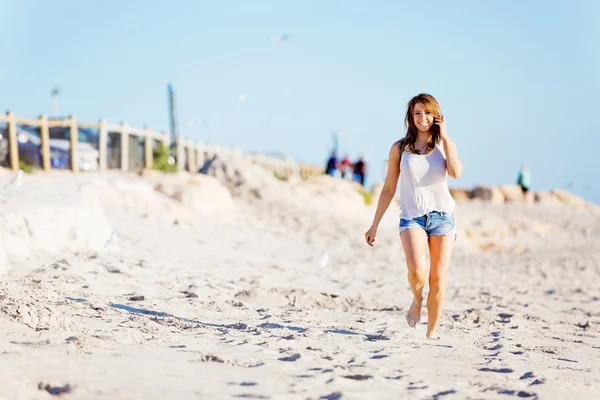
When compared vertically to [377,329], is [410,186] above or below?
above

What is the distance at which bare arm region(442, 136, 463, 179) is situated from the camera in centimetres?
473

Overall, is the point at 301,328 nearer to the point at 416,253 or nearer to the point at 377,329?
the point at 377,329

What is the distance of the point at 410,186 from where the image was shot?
191 inches

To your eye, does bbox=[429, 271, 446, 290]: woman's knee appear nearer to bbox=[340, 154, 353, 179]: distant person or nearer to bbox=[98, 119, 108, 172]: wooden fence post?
bbox=[98, 119, 108, 172]: wooden fence post

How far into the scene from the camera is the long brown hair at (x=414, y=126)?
478cm

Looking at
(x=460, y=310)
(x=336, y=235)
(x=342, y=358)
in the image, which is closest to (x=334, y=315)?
(x=460, y=310)

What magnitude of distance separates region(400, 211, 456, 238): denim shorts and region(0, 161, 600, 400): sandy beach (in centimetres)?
74

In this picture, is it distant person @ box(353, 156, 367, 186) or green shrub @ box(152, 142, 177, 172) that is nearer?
green shrub @ box(152, 142, 177, 172)

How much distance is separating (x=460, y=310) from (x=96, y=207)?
4.50 metres

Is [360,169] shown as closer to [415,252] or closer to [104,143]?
[104,143]

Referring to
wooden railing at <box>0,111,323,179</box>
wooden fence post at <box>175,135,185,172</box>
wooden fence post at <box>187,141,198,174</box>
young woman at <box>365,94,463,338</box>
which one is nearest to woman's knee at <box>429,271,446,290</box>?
young woman at <box>365,94,463,338</box>

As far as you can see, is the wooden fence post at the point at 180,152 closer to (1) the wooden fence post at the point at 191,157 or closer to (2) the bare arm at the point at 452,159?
(1) the wooden fence post at the point at 191,157

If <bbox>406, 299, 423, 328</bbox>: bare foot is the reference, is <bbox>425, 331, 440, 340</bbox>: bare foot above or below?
below

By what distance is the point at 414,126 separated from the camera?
487cm
